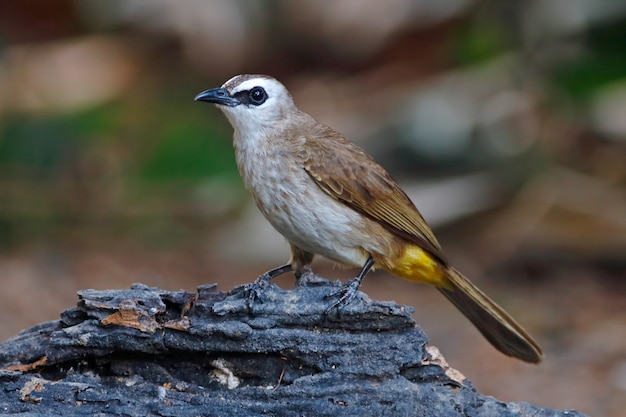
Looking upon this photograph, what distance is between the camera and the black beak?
4680 millimetres

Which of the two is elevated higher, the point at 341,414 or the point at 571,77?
the point at 571,77

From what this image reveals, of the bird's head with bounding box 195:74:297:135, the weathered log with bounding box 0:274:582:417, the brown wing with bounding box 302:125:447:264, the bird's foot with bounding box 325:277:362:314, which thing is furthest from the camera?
the bird's head with bounding box 195:74:297:135

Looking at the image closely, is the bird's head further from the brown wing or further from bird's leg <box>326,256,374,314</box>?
bird's leg <box>326,256,374,314</box>

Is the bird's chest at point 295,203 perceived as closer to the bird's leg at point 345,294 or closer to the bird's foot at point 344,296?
the bird's leg at point 345,294

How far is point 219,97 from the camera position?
4730 millimetres

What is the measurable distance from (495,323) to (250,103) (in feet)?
5.75

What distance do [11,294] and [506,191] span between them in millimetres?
4510

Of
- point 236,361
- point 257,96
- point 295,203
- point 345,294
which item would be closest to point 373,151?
point 257,96

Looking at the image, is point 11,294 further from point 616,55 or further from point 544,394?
point 616,55

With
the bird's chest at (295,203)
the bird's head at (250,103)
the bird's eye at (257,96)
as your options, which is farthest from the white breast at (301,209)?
the bird's eye at (257,96)

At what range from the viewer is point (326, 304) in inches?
145

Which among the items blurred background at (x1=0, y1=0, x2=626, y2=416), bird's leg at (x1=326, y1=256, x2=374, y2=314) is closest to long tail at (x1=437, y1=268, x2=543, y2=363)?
bird's leg at (x1=326, y1=256, x2=374, y2=314)

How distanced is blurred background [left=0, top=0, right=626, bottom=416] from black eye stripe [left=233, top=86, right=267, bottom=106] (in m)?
2.76

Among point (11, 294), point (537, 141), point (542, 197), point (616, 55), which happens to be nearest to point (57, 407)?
point (11, 294)
